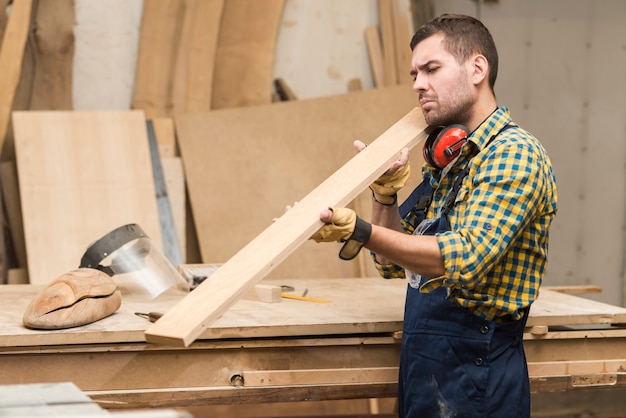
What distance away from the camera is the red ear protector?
8.02 ft

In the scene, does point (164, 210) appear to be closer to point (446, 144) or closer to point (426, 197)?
point (426, 197)

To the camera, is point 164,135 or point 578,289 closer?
point 578,289

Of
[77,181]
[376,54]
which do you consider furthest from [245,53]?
[77,181]

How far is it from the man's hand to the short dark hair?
34 centimetres

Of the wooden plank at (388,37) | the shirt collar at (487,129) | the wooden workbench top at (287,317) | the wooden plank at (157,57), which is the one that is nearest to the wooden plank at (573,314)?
the wooden workbench top at (287,317)

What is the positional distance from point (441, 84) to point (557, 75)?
9.74 ft

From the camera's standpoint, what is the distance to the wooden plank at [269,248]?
6.28ft

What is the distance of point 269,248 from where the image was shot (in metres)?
2.12

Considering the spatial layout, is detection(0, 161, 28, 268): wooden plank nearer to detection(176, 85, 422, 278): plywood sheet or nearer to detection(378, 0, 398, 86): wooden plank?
detection(176, 85, 422, 278): plywood sheet

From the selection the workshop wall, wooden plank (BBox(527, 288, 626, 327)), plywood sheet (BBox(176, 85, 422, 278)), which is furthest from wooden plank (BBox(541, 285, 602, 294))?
the workshop wall

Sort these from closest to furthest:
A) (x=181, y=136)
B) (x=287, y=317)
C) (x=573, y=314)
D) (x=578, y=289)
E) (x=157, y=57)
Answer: (x=287, y=317), (x=573, y=314), (x=578, y=289), (x=181, y=136), (x=157, y=57)

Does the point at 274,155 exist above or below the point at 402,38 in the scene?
below

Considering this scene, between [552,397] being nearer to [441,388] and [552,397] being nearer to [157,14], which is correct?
[441,388]

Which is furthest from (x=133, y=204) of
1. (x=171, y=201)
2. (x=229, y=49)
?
(x=229, y=49)
